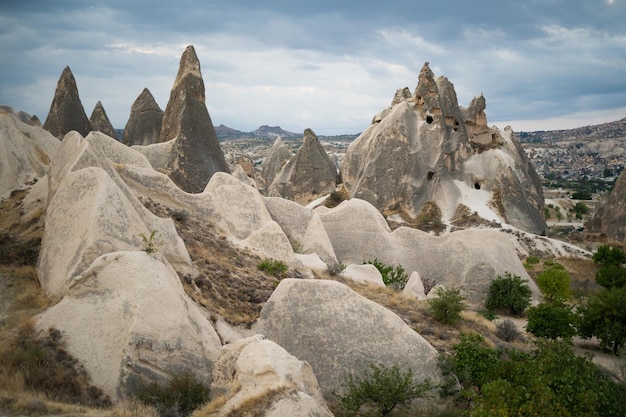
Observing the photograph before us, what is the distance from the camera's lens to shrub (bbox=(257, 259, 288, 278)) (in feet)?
46.4

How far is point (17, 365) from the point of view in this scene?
24.4 feet

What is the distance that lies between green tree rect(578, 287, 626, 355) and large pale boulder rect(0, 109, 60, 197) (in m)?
17.0

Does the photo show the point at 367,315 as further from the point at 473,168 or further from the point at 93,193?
the point at 473,168

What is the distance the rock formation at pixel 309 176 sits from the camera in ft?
137

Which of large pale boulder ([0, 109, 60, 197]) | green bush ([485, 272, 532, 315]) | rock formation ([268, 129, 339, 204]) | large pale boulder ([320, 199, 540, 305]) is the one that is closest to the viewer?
large pale boulder ([0, 109, 60, 197])

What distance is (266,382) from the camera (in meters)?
6.68

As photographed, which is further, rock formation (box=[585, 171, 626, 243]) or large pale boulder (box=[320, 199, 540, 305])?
rock formation (box=[585, 171, 626, 243])

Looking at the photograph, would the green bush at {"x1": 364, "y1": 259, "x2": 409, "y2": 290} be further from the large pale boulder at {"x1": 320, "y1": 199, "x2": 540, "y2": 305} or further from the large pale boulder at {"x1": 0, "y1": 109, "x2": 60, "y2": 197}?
the large pale boulder at {"x1": 0, "y1": 109, "x2": 60, "y2": 197}

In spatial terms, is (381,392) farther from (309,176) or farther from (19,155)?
(309,176)

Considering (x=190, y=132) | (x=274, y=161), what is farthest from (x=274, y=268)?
(x=274, y=161)

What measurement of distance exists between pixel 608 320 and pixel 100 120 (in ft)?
108

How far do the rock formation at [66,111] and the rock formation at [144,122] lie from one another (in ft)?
10.4

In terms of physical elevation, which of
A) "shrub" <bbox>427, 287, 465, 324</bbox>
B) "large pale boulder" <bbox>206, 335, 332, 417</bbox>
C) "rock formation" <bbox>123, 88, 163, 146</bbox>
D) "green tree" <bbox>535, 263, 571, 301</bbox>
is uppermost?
"rock formation" <bbox>123, 88, 163, 146</bbox>

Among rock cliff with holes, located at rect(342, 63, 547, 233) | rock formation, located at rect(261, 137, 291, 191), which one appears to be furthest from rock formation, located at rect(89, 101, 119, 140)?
rock cliff with holes, located at rect(342, 63, 547, 233)
